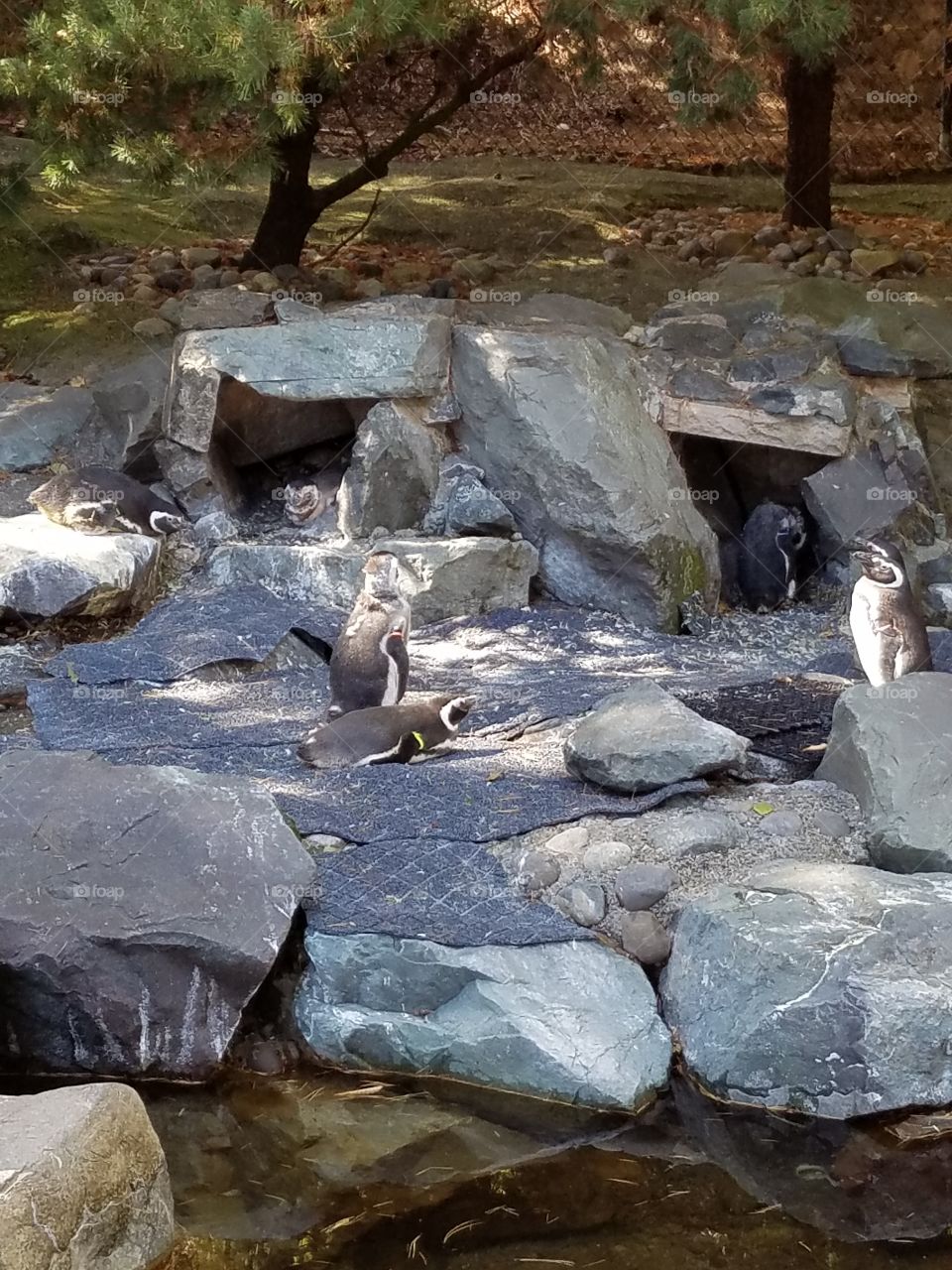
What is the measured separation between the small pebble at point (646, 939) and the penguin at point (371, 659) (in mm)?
1689

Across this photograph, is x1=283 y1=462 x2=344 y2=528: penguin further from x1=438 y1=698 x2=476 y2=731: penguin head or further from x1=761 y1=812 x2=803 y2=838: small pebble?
x1=761 y1=812 x2=803 y2=838: small pebble

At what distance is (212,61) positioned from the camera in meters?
6.93

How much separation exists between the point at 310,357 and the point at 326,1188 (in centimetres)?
535

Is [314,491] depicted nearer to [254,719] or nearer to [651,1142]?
[254,719]

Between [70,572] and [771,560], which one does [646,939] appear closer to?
[70,572]

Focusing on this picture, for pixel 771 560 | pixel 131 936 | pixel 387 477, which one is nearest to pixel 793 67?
pixel 771 560

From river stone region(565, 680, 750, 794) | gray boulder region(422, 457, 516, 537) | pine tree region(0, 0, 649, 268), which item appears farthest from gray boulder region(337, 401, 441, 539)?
river stone region(565, 680, 750, 794)

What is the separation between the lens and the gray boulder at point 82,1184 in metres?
3.46

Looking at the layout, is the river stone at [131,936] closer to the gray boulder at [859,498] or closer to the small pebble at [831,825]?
the small pebble at [831,825]

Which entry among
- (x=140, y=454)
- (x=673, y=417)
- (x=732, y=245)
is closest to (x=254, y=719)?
(x=140, y=454)

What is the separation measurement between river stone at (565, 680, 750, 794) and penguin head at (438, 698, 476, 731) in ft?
2.02

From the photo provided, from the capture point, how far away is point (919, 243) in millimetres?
11391

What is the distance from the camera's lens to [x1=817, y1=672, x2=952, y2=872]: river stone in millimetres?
5215

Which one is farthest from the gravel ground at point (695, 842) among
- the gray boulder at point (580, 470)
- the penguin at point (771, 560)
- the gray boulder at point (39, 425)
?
the gray boulder at point (39, 425)
